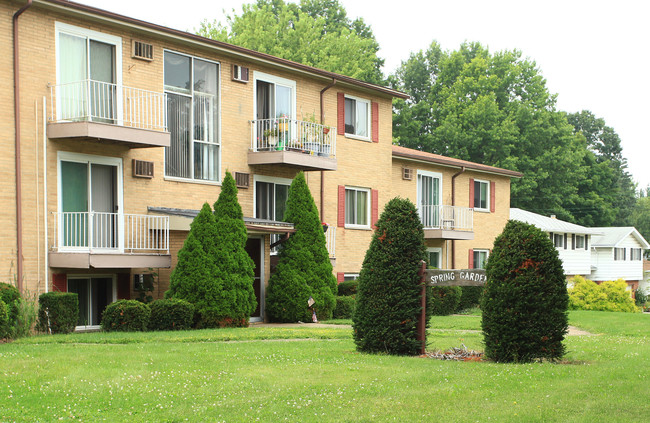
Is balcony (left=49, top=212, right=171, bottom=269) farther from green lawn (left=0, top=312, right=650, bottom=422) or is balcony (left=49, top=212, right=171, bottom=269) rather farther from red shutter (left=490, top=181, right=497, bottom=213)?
red shutter (left=490, top=181, right=497, bottom=213)

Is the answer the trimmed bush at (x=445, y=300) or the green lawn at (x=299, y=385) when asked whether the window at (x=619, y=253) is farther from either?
the green lawn at (x=299, y=385)

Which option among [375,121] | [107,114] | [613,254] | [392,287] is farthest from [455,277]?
[613,254]

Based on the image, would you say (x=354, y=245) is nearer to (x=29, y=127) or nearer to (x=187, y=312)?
(x=187, y=312)

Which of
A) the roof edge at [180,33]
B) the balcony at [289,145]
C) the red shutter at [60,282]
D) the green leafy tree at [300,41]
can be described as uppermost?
the green leafy tree at [300,41]

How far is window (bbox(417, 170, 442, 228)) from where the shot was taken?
102ft

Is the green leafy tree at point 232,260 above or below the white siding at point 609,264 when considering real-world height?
above

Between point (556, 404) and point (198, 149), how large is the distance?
48.9 ft

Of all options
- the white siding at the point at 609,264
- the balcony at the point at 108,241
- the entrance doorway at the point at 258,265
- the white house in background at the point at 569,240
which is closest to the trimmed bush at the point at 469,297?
the entrance doorway at the point at 258,265

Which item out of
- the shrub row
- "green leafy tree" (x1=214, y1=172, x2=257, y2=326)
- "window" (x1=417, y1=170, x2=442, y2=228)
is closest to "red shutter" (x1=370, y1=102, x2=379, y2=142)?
"window" (x1=417, y1=170, x2=442, y2=228)

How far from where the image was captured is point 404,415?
7.48 metres

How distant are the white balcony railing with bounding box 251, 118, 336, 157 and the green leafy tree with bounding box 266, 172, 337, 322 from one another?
1.60 meters

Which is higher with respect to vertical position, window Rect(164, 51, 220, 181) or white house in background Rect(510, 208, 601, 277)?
window Rect(164, 51, 220, 181)

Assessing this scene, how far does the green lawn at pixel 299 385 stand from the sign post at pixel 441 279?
2.66ft

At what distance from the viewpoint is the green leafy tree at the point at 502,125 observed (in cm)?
5506
